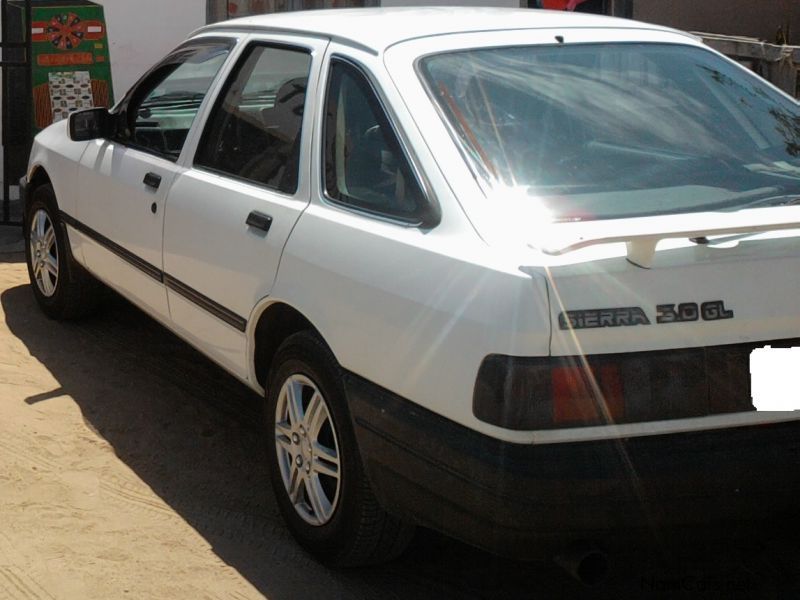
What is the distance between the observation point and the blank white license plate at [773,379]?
3197 millimetres

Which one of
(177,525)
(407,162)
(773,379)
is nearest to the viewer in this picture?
(773,379)

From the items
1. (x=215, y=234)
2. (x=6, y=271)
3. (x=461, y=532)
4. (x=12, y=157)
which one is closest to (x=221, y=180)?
(x=215, y=234)

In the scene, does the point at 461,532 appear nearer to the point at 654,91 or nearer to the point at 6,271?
the point at 654,91

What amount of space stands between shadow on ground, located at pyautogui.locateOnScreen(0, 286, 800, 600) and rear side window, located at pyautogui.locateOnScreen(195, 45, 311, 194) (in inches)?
44.7

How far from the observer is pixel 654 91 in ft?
13.4

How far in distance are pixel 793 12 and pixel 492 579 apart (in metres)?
13.8

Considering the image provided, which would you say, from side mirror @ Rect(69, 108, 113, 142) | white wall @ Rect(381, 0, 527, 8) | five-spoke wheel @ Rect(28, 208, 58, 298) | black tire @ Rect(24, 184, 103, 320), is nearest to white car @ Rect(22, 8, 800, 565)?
side mirror @ Rect(69, 108, 113, 142)

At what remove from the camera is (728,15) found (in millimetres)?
15930

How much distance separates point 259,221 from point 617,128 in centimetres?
121

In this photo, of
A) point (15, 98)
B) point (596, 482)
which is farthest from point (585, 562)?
point (15, 98)

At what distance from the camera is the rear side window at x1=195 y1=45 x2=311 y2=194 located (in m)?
4.33

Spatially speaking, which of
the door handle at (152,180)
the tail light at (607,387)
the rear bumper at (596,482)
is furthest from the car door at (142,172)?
the tail light at (607,387)

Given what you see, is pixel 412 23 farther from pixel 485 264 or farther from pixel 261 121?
pixel 485 264

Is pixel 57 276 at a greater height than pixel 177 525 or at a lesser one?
greater
